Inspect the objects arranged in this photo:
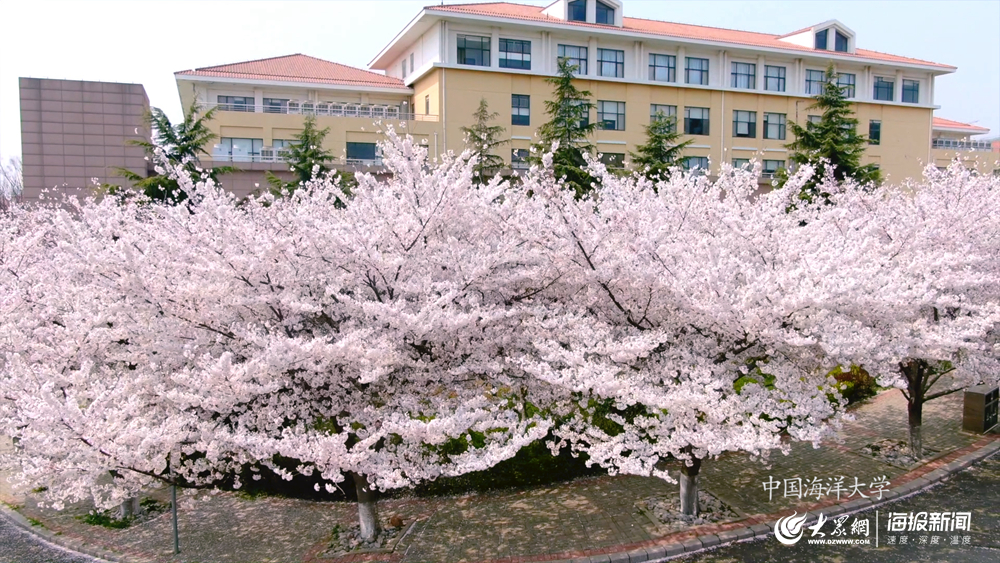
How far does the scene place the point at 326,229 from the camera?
8.23 m

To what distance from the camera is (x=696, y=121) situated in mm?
37969

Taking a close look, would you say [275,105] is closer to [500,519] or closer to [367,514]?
[367,514]

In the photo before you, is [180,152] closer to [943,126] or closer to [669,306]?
[669,306]

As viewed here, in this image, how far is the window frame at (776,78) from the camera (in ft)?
129

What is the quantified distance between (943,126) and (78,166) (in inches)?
2427

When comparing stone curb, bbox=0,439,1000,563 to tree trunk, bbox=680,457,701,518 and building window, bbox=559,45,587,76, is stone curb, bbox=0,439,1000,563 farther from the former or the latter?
building window, bbox=559,45,587,76

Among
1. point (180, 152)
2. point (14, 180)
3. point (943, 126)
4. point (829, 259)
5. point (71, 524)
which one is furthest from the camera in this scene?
point (943, 126)

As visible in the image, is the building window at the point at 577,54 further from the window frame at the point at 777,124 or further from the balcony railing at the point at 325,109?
the window frame at the point at 777,124

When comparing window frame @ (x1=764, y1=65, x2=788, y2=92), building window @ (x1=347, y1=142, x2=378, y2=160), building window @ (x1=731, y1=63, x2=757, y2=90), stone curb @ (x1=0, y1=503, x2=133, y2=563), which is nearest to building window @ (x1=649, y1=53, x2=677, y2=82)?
building window @ (x1=731, y1=63, x2=757, y2=90)

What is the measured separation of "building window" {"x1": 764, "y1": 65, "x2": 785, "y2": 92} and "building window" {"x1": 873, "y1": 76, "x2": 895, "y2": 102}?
23.9 ft

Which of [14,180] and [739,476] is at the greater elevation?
[14,180]

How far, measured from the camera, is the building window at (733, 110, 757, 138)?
3866 cm

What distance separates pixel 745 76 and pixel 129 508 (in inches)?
1518

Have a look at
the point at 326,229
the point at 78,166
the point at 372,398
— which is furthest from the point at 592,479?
the point at 78,166
